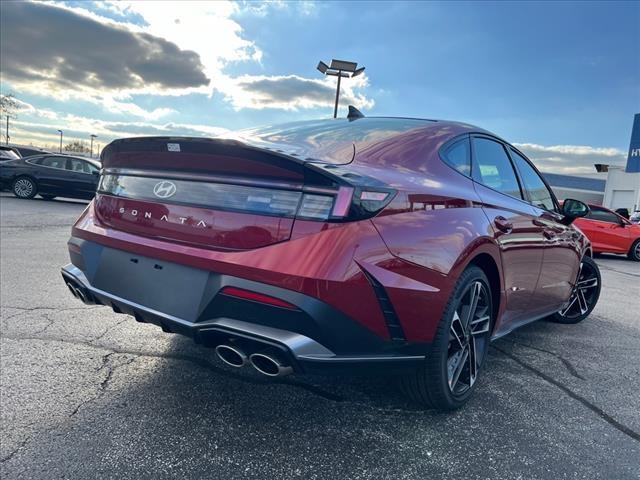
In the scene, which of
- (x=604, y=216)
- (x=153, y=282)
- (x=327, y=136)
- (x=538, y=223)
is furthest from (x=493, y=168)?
(x=604, y=216)

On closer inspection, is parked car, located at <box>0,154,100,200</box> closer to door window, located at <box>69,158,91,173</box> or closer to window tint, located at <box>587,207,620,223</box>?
door window, located at <box>69,158,91,173</box>

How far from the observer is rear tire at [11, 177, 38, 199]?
1448 centimetres

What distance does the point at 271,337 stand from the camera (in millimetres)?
1900

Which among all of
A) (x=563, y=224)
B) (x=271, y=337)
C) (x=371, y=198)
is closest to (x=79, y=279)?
(x=271, y=337)

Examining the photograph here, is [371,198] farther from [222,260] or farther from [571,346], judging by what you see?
[571,346]

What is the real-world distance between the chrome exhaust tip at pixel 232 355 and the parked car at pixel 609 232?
12.4m

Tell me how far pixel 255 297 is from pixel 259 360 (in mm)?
267

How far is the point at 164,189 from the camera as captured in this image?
2.31 meters

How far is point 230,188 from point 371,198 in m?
0.62

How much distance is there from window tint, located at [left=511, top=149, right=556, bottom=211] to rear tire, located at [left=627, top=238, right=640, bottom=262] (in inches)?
419

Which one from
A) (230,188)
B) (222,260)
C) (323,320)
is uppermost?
(230,188)

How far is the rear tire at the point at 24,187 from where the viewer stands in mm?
14477

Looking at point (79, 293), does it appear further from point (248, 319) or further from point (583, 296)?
point (583, 296)

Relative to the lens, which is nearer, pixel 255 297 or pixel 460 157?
pixel 255 297
